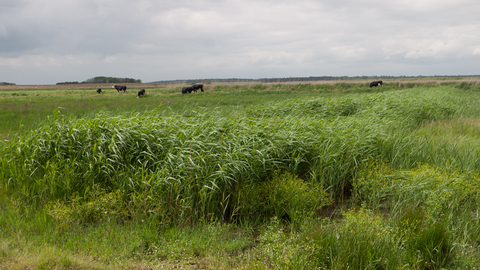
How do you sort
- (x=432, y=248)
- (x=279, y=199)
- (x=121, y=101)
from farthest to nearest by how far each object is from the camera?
1. (x=121, y=101)
2. (x=279, y=199)
3. (x=432, y=248)

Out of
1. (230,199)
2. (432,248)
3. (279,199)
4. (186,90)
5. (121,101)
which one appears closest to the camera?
(432,248)

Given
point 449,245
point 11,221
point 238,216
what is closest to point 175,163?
point 238,216

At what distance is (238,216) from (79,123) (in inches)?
157

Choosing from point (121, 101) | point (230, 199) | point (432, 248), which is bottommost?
point (432, 248)

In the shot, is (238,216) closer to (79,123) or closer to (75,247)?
(75,247)

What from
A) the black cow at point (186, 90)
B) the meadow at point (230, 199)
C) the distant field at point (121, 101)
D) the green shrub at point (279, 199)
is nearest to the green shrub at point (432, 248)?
the meadow at point (230, 199)

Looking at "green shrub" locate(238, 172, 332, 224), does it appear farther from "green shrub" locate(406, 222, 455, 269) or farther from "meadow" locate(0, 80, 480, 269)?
"green shrub" locate(406, 222, 455, 269)

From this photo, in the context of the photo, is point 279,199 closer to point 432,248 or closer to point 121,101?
point 432,248

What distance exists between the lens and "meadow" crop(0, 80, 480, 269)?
11.7ft

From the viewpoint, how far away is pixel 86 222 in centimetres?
473

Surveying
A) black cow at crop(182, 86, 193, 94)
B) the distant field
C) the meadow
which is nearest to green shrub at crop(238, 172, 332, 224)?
the meadow

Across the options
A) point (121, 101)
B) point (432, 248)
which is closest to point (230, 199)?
point (432, 248)

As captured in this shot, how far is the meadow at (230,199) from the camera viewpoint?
3.58 meters

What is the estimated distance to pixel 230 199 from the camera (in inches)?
206
